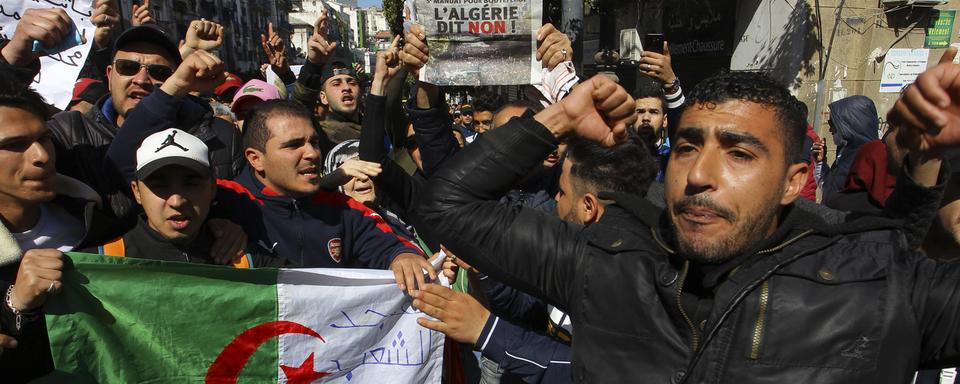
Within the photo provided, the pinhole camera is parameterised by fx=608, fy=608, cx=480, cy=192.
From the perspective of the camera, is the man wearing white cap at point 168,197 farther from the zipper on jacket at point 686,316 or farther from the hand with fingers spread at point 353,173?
the zipper on jacket at point 686,316

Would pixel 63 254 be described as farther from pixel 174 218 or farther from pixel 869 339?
pixel 869 339

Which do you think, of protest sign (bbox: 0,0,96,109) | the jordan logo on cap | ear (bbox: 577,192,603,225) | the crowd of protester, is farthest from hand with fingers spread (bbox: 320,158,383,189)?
protest sign (bbox: 0,0,96,109)

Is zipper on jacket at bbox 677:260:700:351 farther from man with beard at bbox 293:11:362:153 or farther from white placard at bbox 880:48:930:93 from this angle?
white placard at bbox 880:48:930:93

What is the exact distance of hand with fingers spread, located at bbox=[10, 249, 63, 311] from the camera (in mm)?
1842

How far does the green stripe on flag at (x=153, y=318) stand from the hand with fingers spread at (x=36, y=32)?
43.1 inches

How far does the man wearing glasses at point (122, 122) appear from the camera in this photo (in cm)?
246

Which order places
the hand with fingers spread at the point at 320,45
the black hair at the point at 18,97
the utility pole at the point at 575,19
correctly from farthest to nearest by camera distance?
the utility pole at the point at 575,19 → the hand with fingers spread at the point at 320,45 → the black hair at the point at 18,97

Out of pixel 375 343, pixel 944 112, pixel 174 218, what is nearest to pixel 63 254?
pixel 174 218

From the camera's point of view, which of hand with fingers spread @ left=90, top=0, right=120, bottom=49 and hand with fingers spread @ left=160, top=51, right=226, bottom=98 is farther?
hand with fingers spread @ left=90, top=0, right=120, bottom=49

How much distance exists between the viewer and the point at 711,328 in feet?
4.77

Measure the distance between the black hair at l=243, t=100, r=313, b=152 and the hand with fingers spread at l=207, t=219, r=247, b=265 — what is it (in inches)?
20.8

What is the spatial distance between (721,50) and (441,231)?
1135cm

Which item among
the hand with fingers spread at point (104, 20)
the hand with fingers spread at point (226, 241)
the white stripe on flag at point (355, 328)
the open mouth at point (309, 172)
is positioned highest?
the hand with fingers spread at point (104, 20)

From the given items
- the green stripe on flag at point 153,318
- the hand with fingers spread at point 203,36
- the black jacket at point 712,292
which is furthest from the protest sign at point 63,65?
the black jacket at point 712,292
